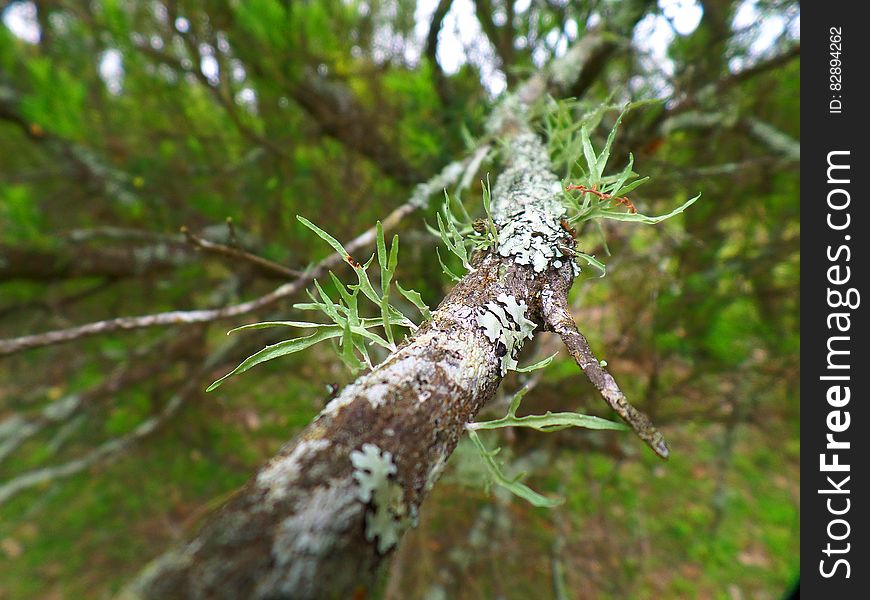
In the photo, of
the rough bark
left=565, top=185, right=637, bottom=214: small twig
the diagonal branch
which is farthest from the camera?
the diagonal branch

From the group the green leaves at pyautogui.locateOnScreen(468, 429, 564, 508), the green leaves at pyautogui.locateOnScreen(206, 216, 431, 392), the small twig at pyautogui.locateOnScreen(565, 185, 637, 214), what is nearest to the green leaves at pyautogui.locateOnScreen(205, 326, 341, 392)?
the green leaves at pyautogui.locateOnScreen(206, 216, 431, 392)

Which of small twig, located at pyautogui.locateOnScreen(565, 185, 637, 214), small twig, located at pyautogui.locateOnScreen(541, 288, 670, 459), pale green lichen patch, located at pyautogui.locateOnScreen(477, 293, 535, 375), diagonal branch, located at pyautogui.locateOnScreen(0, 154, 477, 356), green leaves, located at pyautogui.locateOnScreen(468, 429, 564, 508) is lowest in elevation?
Result: green leaves, located at pyautogui.locateOnScreen(468, 429, 564, 508)

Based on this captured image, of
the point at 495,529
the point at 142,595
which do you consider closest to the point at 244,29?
the point at 142,595

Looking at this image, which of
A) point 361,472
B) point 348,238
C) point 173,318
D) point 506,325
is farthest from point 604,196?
point 348,238

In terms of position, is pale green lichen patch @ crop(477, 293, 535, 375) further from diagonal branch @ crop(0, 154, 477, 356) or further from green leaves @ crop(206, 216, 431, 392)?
diagonal branch @ crop(0, 154, 477, 356)

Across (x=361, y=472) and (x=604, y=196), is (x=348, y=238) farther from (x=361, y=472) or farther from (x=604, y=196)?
(x=361, y=472)

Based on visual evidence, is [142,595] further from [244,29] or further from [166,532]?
[166,532]
